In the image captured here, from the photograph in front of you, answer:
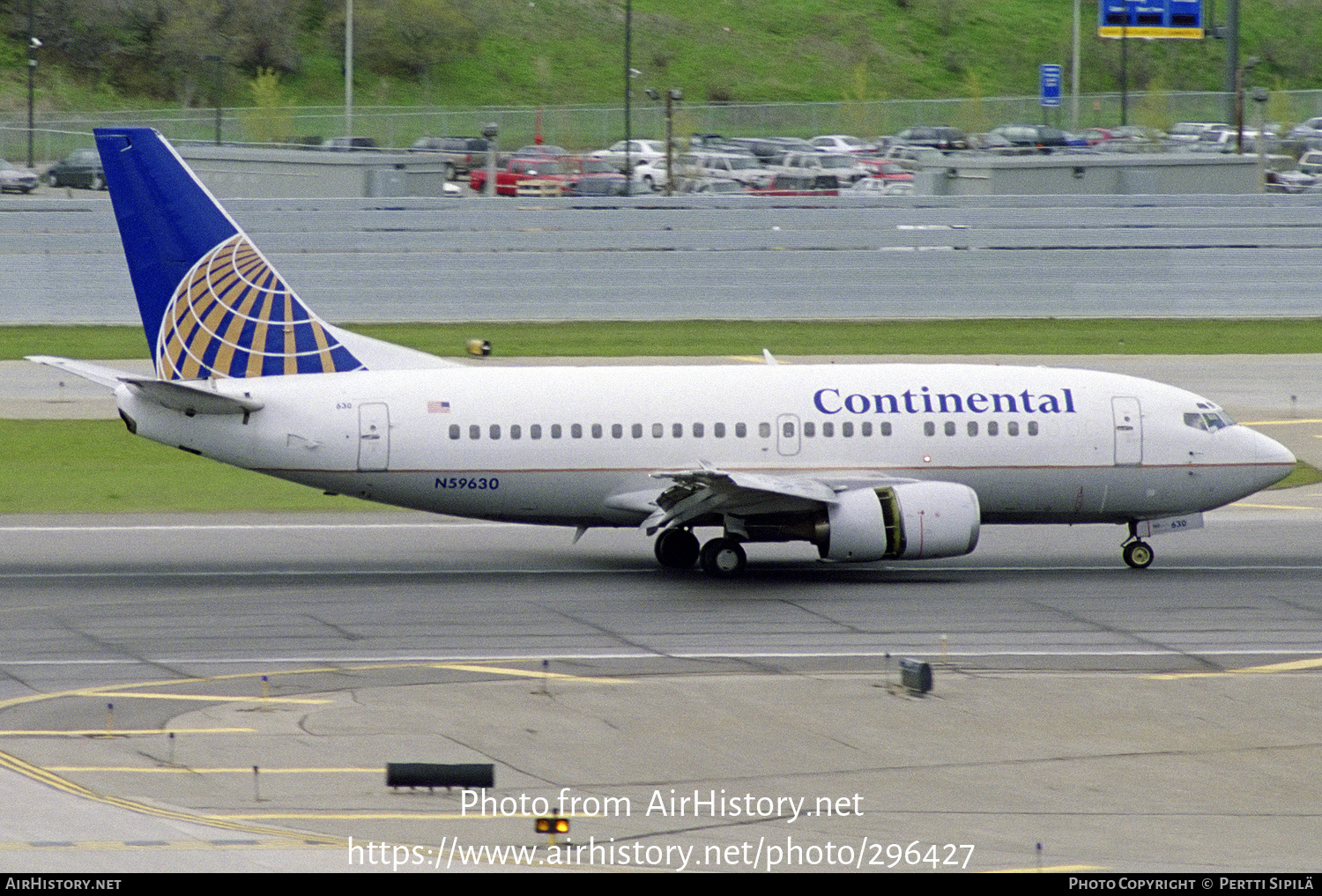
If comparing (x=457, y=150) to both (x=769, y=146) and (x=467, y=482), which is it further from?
(x=467, y=482)

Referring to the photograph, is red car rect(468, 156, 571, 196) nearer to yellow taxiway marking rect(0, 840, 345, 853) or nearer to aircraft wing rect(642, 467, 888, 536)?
aircraft wing rect(642, 467, 888, 536)

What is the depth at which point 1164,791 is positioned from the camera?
1830 centimetres

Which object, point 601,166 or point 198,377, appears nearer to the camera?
point 198,377

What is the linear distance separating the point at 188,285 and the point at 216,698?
1115 centimetres

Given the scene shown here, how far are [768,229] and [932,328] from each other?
8.96m

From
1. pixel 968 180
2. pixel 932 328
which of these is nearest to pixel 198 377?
pixel 932 328

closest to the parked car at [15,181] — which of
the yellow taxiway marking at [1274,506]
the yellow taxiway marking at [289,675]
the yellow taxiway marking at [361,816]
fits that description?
the yellow taxiway marking at [1274,506]

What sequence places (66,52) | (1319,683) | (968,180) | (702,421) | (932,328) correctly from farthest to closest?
1. (66,52)
2. (968,180)
3. (932,328)
4. (702,421)
5. (1319,683)

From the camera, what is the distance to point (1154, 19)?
101 meters

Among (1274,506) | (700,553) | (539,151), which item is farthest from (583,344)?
(539,151)

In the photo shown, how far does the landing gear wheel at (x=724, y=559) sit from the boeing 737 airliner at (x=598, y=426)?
0.05 metres

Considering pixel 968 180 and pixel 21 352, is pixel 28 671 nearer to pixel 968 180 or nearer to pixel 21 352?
pixel 21 352

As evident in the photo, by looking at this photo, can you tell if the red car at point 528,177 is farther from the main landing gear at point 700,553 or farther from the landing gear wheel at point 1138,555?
the landing gear wheel at point 1138,555

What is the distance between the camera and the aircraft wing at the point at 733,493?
1142 inches
